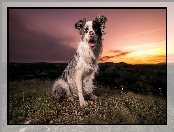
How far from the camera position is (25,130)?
5711 mm

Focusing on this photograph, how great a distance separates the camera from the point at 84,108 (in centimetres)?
566

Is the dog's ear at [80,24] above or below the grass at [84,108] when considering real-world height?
above

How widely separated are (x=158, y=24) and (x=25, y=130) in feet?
13.1

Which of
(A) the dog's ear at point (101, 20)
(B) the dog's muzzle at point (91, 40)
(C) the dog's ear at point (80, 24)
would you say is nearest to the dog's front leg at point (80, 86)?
(B) the dog's muzzle at point (91, 40)

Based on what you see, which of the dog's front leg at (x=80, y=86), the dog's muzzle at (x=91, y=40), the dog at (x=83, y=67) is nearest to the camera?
the dog's muzzle at (x=91, y=40)

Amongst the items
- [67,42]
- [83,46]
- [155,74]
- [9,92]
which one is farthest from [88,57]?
[9,92]

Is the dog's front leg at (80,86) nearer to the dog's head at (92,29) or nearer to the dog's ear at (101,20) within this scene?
the dog's head at (92,29)

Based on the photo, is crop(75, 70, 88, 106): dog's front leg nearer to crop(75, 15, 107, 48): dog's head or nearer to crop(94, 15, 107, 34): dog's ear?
crop(75, 15, 107, 48): dog's head

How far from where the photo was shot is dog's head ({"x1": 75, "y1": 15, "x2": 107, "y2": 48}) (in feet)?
17.7

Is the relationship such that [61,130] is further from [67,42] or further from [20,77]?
[67,42]

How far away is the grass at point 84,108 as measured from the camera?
5570mm

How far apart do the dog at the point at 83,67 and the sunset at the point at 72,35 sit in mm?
219

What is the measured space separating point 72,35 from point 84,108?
5.65 ft

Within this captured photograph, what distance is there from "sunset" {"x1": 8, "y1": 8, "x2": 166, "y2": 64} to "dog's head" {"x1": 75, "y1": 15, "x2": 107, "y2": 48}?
0.26 meters
